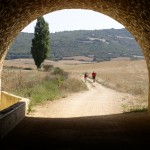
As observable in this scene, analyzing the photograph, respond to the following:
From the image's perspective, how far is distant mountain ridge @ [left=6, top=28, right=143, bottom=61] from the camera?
5817 inches

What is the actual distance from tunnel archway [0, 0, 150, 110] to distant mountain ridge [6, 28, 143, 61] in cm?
12368

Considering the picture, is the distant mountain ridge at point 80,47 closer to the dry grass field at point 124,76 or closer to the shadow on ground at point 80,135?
the dry grass field at point 124,76

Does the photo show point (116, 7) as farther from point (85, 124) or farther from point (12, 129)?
point (12, 129)

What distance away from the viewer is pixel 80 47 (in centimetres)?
16400

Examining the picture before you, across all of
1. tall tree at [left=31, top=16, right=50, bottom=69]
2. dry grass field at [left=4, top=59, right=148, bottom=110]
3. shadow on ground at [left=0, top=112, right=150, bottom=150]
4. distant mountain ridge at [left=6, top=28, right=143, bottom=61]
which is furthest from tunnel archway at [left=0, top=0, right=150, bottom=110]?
distant mountain ridge at [left=6, top=28, right=143, bottom=61]

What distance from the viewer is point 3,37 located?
12203mm

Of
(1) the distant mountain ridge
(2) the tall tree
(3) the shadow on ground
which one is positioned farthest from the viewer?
(1) the distant mountain ridge

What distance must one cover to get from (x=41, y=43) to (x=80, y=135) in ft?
154

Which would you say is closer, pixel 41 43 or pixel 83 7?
pixel 83 7

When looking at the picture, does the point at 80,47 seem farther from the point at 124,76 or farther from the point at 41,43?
the point at 41,43

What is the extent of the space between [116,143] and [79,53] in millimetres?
148455

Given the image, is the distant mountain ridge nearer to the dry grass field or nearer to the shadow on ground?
the dry grass field

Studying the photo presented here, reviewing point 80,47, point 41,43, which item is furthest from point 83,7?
point 80,47

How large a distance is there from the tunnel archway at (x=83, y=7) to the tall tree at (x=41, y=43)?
40098mm
